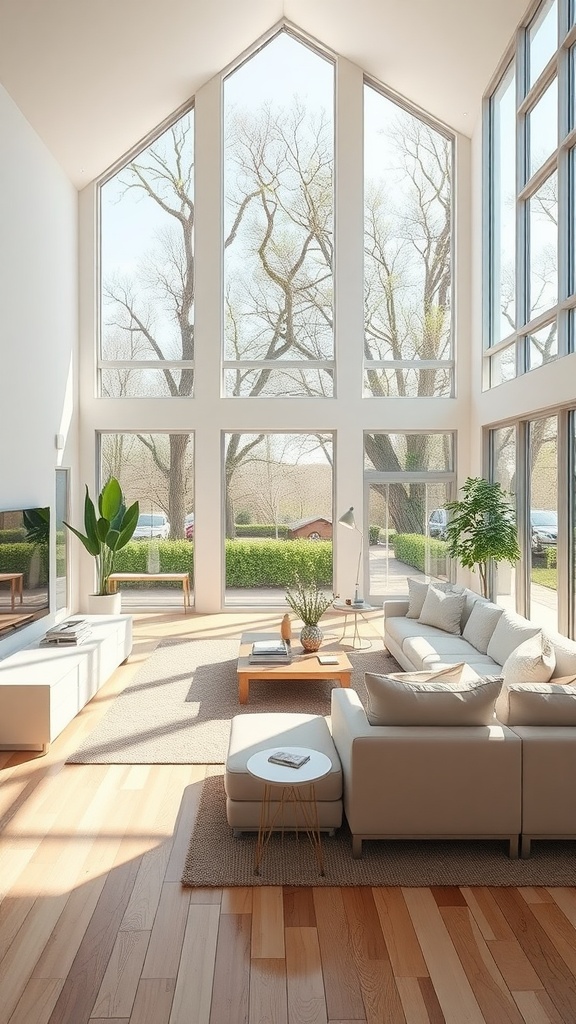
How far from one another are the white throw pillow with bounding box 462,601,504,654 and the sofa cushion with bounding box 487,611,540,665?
11cm

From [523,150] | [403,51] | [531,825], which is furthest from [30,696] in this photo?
[403,51]

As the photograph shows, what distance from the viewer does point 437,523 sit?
402 inches

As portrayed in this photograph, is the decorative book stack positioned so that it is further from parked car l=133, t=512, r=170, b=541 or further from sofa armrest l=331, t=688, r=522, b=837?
parked car l=133, t=512, r=170, b=541

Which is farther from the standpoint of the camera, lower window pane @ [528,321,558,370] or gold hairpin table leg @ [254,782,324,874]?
lower window pane @ [528,321,558,370]

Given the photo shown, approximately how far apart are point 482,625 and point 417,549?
3778 millimetres

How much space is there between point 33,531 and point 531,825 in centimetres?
521

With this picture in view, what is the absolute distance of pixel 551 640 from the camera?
5.00m

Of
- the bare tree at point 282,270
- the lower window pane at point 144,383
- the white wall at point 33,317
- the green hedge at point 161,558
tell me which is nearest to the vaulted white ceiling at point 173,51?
the white wall at point 33,317

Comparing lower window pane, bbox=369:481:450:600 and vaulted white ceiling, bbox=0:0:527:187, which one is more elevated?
vaulted white ceiling, bbox=0:0:527:187

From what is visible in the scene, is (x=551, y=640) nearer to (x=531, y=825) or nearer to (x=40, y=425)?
(x=531, y=825)

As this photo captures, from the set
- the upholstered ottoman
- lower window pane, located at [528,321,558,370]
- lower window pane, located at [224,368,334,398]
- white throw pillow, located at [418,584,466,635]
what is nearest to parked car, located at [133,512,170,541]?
lower window pane, located at [224,368,334,398]

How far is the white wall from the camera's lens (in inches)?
277

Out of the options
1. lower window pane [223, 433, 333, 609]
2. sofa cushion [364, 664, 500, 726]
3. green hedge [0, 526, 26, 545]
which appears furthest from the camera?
lower window pane [223, 433, 333, 609]

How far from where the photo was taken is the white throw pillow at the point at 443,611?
7.02 meters
